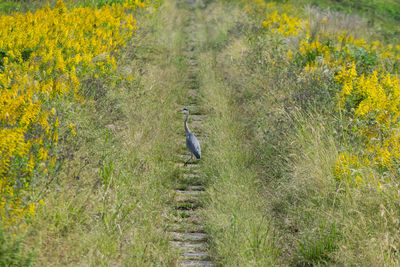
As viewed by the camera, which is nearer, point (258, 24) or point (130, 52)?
point (130, 52)

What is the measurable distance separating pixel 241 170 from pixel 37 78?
2699 mm

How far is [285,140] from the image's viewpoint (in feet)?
19.4

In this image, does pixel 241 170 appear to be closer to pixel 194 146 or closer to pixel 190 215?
pixel 194 146

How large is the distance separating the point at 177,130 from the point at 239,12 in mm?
9036

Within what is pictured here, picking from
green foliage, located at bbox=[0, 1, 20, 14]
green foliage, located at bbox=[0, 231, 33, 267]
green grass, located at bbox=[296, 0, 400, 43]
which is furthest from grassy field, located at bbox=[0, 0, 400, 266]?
green grass, located at bbox=[296, 0, 400, 43]

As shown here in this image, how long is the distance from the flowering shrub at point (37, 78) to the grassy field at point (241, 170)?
15cm

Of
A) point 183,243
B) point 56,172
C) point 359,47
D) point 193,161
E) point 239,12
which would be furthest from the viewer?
point 239,12

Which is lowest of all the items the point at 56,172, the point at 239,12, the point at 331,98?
the point at 239,12

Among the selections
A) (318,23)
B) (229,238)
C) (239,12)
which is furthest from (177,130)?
(239,12)

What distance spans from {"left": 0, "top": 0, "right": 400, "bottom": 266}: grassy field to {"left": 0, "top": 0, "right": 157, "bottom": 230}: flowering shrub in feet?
0.48

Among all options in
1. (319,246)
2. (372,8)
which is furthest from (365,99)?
(372,8)

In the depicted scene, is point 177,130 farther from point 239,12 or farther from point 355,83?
point 239,12

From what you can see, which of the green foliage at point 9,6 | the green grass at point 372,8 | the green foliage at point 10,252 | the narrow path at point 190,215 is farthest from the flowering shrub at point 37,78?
the green grass at point 372,8

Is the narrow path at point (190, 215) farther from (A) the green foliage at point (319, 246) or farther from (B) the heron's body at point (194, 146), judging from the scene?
(A) the green foliage at point (319, 246)
